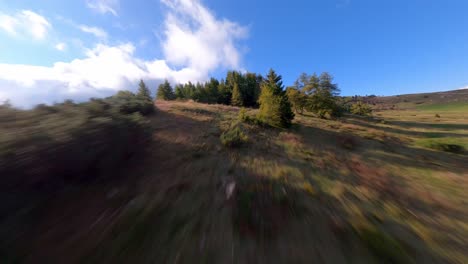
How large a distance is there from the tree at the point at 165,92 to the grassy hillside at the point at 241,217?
39289mm

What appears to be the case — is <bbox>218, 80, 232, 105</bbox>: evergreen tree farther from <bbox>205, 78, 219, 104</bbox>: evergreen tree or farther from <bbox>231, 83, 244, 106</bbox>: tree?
<bbox>231, 83, 244, 106</bbox>: tree

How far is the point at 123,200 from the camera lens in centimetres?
438

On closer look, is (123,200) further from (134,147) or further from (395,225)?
(395,225)

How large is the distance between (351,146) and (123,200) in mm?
16172

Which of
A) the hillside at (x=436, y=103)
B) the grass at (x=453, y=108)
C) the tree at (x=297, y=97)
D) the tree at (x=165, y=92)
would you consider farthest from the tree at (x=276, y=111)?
the hillside at (x=436, y=103)

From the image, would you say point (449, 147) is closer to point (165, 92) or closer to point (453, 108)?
point (165, 92)

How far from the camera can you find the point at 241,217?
4.23 meters

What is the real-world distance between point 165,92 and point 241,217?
45053mm

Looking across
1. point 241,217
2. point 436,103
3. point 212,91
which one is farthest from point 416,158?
point 436,103

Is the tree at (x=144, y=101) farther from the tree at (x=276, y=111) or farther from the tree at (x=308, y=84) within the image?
the tree at (x=308, y=84)

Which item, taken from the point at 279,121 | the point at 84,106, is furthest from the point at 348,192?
the point at 279,121

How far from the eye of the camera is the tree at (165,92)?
139 feet

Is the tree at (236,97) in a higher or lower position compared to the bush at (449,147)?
higher

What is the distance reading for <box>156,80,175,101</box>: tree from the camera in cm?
4222
